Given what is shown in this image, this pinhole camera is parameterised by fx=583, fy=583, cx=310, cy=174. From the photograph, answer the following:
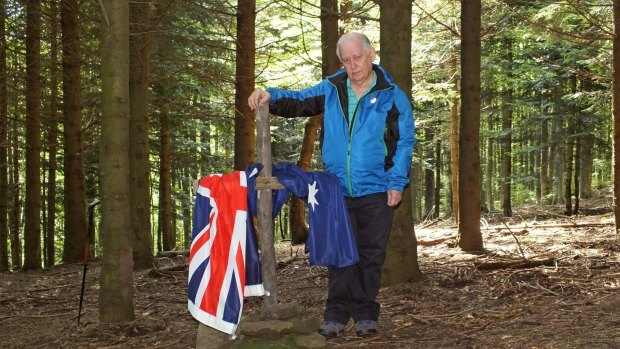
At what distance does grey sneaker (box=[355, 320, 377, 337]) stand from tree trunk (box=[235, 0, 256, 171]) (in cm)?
679

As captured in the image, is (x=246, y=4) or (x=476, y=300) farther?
(x=246, y=4)

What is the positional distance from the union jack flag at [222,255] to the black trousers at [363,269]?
70 cm

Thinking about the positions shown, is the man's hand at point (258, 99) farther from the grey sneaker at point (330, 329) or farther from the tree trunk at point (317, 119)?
the tree trunk at point (317, 119)

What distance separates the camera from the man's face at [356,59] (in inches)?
171

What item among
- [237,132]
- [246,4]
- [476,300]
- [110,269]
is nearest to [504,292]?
[476,300]

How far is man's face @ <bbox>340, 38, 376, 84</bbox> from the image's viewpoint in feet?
14.2

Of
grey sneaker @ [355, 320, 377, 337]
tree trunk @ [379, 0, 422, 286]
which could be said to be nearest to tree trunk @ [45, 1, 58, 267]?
tree trunk @ [379, 0, 422, 286]

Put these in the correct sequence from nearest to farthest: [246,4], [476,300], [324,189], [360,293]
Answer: [324,189]
[360,293]
[476,300]
[246,4]

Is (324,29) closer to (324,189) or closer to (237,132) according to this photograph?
(237,132)

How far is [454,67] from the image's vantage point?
17.7m

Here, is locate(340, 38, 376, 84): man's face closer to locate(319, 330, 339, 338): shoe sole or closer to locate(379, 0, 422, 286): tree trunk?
locate(319, 330, 339, 338): shoe sole

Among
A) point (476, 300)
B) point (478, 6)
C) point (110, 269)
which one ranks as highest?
point (478, 6)

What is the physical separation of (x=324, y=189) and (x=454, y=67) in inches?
572

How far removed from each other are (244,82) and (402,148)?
7238 mm
